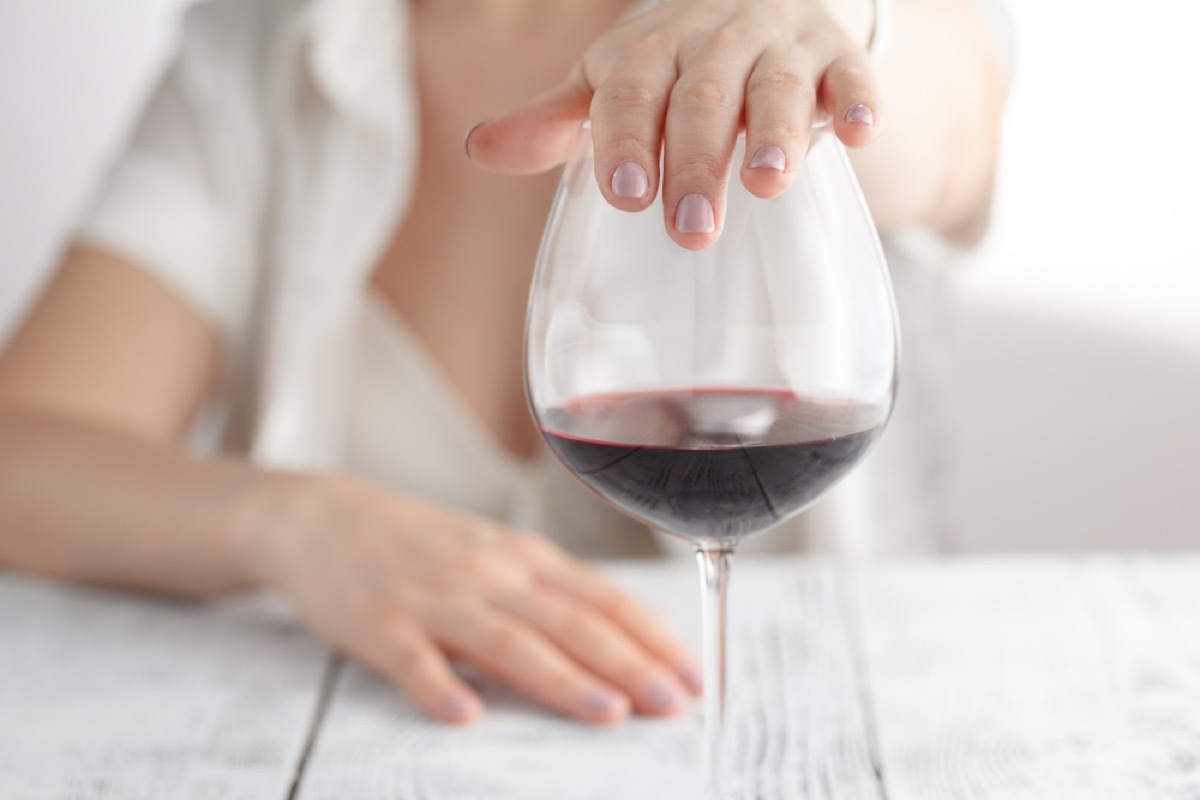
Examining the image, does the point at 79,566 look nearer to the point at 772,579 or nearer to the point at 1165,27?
the point at 772,579

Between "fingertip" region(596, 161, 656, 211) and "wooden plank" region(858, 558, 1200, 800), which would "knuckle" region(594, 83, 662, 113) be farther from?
"wooden plank" region(858, 558, 1200, 800)

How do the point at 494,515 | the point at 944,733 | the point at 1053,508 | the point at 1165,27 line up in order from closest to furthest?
the point at 944,733
the point at 494,515
the point at 1053,508
the point at 1165,27

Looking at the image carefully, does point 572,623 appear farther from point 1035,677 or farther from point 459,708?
point 1035,677

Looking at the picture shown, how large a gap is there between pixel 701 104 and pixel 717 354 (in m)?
0.12

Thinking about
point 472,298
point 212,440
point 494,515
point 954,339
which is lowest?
point 212,440

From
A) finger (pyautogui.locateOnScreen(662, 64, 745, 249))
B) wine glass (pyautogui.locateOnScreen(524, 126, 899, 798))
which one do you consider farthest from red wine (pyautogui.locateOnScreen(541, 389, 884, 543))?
finger (pyautogui.locateOnScreen(662, 64, 745, 249))

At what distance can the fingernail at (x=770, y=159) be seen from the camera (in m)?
0.41

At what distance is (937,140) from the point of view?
101 cm

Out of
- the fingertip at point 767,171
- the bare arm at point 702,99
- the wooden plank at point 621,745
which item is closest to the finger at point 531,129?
the bare arm at point 702,99

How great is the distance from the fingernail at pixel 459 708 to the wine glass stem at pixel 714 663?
21 cm

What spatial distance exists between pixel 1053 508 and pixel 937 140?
0.92 metres

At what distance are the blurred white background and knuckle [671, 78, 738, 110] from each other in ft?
4.28

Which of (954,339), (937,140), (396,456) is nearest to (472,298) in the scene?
(396,456)

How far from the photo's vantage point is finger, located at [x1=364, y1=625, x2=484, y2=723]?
2.33 ft
